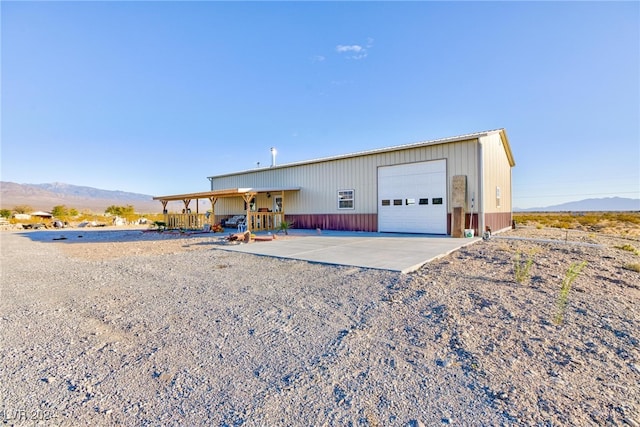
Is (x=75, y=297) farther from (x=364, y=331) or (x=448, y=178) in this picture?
(x=448, y=178)

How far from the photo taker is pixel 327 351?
8.84ft

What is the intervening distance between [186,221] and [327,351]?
1929 centimetres

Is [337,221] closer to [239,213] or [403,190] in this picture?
[403,190]

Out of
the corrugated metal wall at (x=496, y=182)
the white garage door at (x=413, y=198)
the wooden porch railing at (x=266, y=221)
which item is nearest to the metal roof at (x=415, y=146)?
the corrugated metal wall at (x=496, y=182)

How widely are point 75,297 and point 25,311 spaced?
2.06 feet

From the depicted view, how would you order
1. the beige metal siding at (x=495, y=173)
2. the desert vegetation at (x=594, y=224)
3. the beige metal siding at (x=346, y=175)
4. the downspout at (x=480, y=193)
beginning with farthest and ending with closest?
the desert vegetation at (x=594, y=224), the beige metal siding at (x=495, y=173), the beige metal siding at (x=346, y=175), the downspout at (x=480, y=193)

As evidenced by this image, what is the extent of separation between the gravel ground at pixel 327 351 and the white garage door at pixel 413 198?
7263mm

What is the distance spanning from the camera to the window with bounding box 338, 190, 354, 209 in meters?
15.1

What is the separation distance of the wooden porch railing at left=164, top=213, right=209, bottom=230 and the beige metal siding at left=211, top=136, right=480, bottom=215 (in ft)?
10.4

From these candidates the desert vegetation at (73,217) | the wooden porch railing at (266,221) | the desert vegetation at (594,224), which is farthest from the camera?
the desert vegetation at (73,217)

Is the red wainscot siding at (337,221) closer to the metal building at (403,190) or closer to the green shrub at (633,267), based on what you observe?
the metal building at (403,190)

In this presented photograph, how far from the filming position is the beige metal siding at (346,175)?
1171cm

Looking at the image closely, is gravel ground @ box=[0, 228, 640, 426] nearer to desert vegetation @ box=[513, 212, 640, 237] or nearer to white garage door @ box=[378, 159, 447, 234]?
white garage door @ box=[378, 159, 447, 234]

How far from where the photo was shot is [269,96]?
19328 millimetres
